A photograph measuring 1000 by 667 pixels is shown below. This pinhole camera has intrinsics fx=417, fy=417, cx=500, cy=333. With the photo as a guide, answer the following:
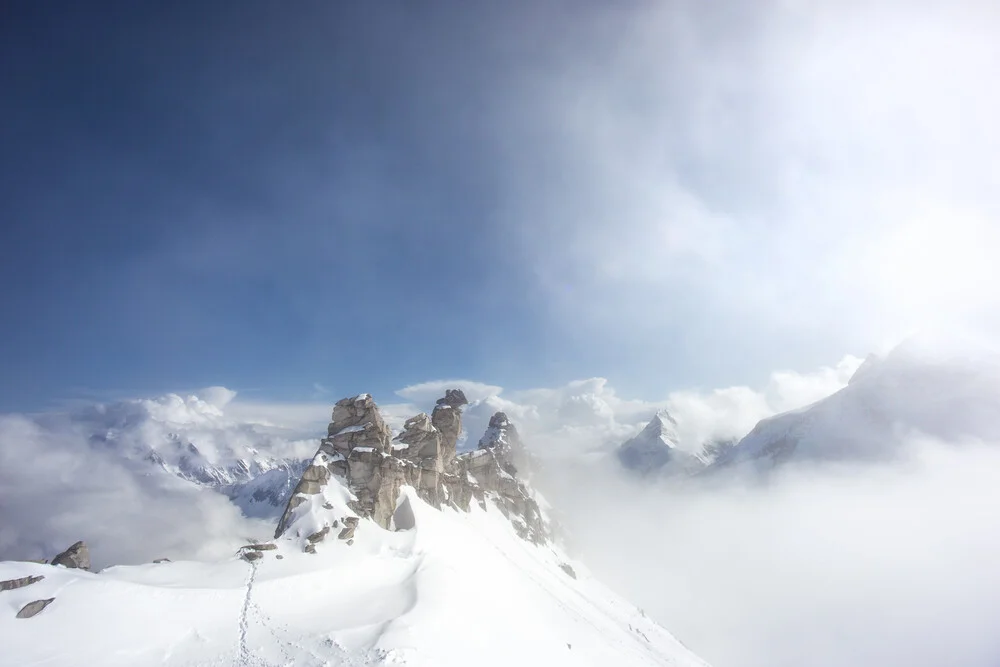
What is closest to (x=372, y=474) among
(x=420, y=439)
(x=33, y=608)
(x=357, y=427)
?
(x=357, y=427)

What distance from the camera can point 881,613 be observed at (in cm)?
17925

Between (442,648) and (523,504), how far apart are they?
113909 millimetres

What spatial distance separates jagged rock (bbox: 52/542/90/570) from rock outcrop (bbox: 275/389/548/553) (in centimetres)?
1659

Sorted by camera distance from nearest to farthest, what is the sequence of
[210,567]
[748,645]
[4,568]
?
[4,568] < [210,567] < [748,645]

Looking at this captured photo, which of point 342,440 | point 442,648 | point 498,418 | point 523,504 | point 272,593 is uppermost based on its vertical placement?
point 498,418

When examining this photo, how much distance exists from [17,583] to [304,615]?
18.2 m

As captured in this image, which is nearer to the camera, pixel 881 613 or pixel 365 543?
pixel 365 543

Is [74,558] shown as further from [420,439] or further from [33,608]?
[420,439]

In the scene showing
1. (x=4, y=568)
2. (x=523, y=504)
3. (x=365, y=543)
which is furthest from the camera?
(x=523, y=504)

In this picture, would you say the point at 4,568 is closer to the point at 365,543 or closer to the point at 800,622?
the point at 365,543

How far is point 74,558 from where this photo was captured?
1550 inches

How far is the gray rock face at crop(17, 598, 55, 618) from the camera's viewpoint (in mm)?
25906

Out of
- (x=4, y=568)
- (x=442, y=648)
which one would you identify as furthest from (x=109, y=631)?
(x=442, y=648)

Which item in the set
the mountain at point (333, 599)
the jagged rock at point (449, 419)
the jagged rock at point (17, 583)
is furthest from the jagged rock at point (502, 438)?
the jagged rock at point (17, 583)
